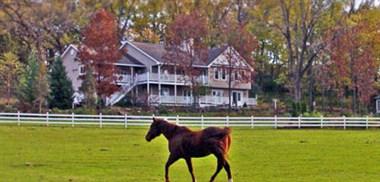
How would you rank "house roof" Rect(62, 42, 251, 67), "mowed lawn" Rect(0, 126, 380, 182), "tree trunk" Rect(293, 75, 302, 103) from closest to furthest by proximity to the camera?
"mowed lawn" Rect(0, 126, 380, 182), "tree trunk" Rect(293, 75, 302, 103), "house roof" Rect(62, 42, 251, 67)

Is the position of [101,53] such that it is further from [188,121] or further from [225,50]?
[188,121]

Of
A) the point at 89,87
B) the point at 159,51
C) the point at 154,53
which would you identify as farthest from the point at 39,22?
the point at 89,87

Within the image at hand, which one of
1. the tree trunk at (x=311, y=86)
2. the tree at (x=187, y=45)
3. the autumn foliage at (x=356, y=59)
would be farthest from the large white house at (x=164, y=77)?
the autumn foliage at (x=356, y=59)

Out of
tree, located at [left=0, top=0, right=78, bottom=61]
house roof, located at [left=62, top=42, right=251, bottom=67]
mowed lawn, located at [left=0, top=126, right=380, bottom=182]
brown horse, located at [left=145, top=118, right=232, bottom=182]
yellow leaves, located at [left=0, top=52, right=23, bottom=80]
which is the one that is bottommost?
mowed lawn, located at [left=0, top=126, right=380, bottom=182]

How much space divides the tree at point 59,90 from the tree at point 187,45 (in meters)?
10.5

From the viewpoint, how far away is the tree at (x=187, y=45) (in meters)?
55.6

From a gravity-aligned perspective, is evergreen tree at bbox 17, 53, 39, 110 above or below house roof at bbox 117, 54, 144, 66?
below

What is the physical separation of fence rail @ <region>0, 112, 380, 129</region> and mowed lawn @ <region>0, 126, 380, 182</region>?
3.79 metres

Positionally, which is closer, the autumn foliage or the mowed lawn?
the mowed lawn

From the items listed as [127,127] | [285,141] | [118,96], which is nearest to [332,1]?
[118,96]

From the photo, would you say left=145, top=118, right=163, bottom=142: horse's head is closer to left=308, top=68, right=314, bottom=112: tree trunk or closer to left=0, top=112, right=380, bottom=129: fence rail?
left=0, top=112, right=380, bottom=129: fence rail

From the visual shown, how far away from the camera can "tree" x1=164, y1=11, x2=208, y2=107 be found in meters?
55.6

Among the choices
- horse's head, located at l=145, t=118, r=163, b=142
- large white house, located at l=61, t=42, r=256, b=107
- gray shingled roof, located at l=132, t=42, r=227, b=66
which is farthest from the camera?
gray shingled roof, located at l=132, t=42, r=227, b=66

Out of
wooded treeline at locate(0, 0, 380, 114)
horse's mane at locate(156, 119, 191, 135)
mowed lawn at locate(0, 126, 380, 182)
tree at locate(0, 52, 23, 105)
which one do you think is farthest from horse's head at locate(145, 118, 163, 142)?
tree at locate(0, 52, 23, 105)
